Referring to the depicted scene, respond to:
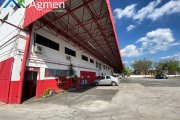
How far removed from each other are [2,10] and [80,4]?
10.6 m

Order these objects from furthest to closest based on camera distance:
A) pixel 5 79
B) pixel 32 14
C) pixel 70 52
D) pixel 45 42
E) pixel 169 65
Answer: pixel 169 65 → pixel 70 52 → pixel 45 42 → pixel 5 79 → pixel 32 14

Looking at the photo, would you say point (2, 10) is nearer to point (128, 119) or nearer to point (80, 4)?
point (80, 4)

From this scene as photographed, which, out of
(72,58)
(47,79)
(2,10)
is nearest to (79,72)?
(72,58)

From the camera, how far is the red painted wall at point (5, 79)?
24.6ft

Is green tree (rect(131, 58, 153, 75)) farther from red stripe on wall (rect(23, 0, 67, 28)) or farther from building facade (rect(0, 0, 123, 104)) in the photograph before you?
red stripe on wall (rect(23, 0, 67, 28))

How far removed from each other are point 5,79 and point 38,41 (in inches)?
150

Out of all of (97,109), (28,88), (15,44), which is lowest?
(97,109)

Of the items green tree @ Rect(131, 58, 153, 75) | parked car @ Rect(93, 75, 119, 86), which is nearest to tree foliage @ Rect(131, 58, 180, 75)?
green tree @ Rect(131, 58, 153, 75)

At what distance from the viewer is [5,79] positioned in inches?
315

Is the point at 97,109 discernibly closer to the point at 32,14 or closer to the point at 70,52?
the point at 32,14

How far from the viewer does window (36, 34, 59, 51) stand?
9.87 meters

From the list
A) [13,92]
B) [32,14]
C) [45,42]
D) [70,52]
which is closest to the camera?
[13,92]

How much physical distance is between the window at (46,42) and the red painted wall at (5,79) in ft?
9.16

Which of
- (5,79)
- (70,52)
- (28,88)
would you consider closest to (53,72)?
(28,88)
